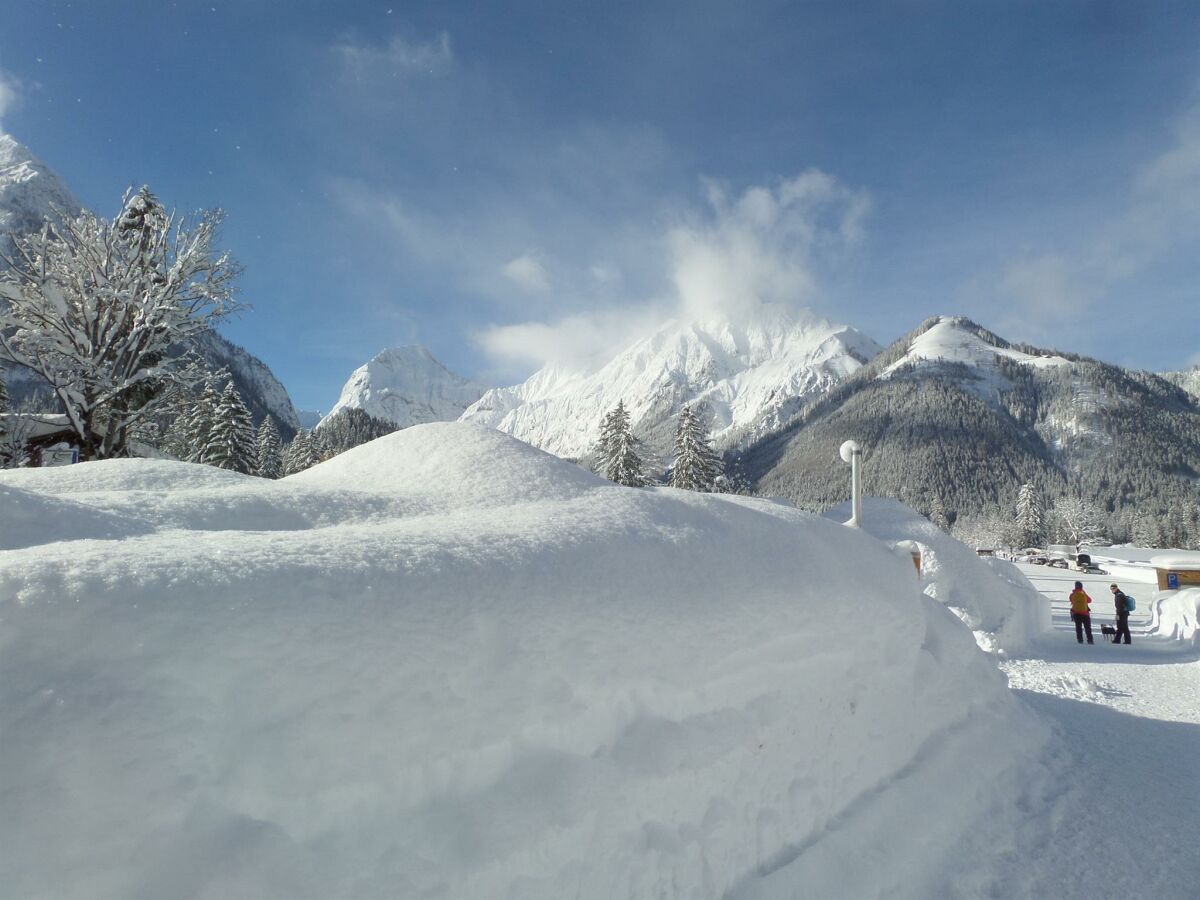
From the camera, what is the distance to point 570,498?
4871 millimetres

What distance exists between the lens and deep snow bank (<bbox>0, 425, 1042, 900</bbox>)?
201 cm

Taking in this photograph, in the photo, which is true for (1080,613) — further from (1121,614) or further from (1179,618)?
(1179,618)

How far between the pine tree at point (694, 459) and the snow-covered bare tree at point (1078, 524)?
79.6 meters

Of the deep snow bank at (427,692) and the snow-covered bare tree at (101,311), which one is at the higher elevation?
the snow-covered bare tree at (101,311)

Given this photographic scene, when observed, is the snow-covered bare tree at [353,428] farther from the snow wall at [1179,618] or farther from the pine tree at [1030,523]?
the pine tree at [1030,523]

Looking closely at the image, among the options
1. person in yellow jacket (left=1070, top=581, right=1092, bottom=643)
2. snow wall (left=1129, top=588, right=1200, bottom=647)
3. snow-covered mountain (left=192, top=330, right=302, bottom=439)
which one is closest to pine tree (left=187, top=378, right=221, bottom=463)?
person in yellow jacket (left=1070, top=581, right=1092, bottom=643)

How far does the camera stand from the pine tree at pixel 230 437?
30672mm

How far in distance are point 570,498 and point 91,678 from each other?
3.19 m

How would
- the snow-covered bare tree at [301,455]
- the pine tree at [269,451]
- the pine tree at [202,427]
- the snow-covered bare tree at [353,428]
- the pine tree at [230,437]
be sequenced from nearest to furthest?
the pine tree at [230,437]
the pine tree at [202,427]
the pine tree at [269,451]
the snow-covered bare tree at [301,455]
the snow-covered bare tree at [353,428]

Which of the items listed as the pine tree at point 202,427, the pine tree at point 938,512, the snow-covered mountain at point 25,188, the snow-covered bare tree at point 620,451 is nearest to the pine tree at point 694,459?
the snow-covered bare tree at point 620,451

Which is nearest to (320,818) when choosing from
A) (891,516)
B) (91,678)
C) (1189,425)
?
(91,678)

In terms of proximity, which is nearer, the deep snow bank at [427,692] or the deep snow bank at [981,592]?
the deep snow bank at [427,692]

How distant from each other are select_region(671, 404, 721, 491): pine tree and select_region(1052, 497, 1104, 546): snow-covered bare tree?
79556 mm

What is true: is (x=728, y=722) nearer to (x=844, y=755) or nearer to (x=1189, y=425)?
(x=844, y=755)
